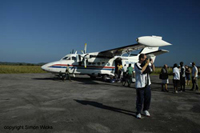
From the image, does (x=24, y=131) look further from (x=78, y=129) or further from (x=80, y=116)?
(x=80, y=116)

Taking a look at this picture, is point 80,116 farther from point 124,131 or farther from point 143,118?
point 143,118

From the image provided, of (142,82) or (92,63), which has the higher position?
(92,63)

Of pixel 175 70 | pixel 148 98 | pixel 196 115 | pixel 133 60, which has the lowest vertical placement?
pixel 196 115

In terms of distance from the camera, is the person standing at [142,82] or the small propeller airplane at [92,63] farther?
the small propeller airplane at [92,63]

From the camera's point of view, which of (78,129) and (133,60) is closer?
(78,129)

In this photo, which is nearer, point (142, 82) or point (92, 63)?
point (142, 82)

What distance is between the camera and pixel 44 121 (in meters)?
4.11

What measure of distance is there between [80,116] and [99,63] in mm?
12435

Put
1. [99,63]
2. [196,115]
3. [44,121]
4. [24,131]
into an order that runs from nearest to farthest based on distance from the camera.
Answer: [24,131], [44,121], [196,115], [99,63]

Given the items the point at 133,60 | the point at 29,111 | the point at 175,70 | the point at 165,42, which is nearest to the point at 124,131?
the point at 29,111

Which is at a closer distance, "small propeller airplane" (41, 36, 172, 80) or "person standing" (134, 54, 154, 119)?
"person standing" (134, 54, 154, 119)

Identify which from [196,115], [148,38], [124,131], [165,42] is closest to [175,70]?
[165,42]

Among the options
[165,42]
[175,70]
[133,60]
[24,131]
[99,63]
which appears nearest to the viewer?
[24,131]

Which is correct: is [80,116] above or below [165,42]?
below
